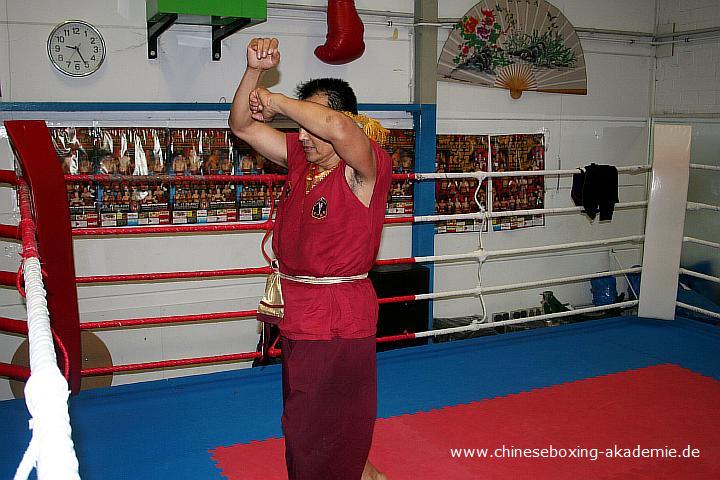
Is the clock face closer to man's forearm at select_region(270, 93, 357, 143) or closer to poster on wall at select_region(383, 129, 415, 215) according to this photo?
poster on wall at select_region(383, 129, 415, 215)

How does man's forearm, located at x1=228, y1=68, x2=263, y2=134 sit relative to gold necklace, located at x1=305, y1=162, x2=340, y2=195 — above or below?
above

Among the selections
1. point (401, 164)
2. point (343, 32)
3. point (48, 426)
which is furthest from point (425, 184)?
point (48, 426)

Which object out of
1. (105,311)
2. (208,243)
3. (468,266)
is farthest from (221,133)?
(468,266)

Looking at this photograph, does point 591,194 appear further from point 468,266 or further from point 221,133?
point 221,133

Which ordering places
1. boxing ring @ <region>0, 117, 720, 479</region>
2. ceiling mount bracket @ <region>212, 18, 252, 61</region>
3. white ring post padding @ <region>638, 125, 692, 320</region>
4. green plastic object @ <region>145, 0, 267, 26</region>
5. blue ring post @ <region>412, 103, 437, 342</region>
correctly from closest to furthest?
1. boxing ring @ <region>0, 117, 720, 479</region>
2. green plastic object @ <region>145, 0, 267, 26</region>
3. ceiling mount bracket @ <region>212, 18, 252, 61</region>
4. white ring post padding @ <region>638, 125, 692, 320</region>
5. blue ring post @ <region>412, 103, 437, 342</region>

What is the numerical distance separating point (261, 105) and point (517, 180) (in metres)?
4.31

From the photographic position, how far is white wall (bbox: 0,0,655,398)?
4.45 m

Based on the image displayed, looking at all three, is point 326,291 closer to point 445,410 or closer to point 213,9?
point 445,410

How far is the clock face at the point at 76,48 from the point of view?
14.2 ft

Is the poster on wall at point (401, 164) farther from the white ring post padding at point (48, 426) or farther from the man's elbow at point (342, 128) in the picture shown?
the white ring post padding at point (48, 426)

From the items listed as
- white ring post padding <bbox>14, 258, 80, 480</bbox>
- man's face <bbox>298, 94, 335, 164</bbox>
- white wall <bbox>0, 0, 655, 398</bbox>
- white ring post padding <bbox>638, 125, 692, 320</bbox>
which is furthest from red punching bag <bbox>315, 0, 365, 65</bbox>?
white ring post padding <bbox>14, 258, 80, 480</bbox>

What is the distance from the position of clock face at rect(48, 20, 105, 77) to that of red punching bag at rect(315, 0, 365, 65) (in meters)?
1.45

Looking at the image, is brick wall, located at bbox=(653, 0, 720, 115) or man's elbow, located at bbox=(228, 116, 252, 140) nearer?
man's elbow, located at bbox=(228, 116, 252, 140)

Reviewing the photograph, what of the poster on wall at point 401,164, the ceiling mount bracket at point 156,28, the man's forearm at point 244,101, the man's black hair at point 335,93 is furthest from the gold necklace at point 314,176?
the poster on wall at point 401,164
